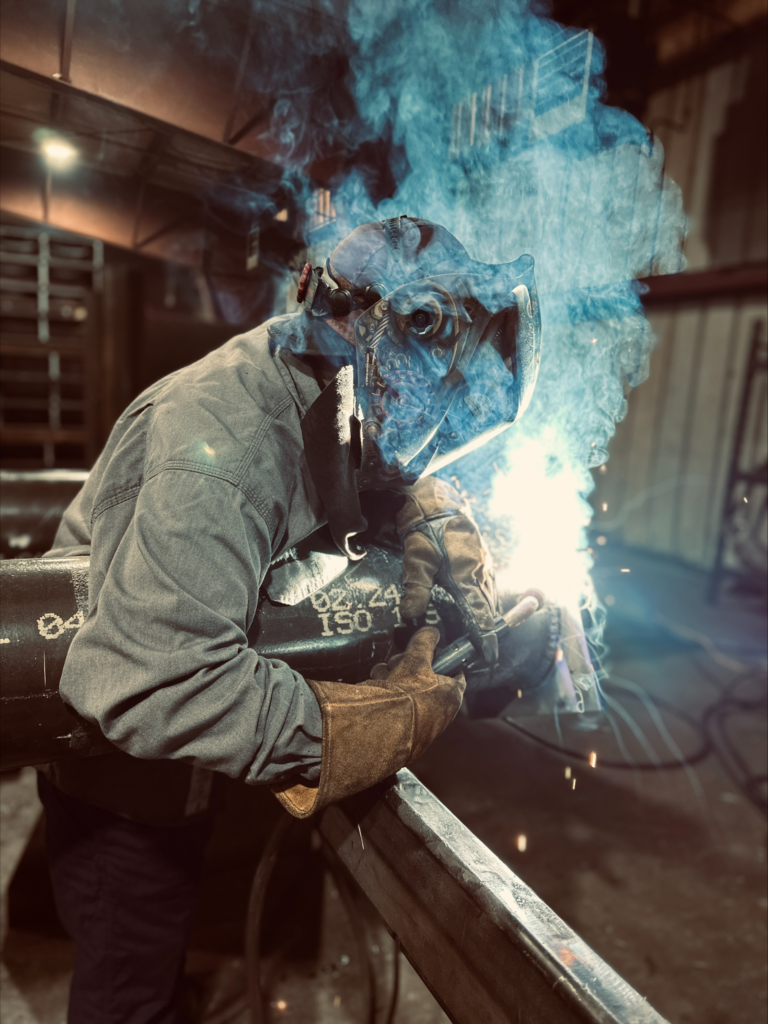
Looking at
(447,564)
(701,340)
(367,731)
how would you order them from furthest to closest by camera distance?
(701,340) < (447,564) < (367,731)

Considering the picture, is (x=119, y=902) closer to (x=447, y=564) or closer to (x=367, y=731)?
(x=367, y=731)

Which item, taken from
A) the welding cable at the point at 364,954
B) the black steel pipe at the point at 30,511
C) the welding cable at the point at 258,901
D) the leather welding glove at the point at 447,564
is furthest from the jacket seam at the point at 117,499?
the black steel pipe at the point at 30,511

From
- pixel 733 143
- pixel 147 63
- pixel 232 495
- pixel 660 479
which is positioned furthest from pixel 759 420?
pixel 232 495

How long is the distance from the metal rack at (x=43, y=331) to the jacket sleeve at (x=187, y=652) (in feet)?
17.3

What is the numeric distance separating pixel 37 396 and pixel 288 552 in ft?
19.3

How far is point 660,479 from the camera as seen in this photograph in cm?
769

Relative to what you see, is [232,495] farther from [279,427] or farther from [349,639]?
[349,639]

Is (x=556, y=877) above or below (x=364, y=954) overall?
below

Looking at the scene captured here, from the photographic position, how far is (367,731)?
1046mm

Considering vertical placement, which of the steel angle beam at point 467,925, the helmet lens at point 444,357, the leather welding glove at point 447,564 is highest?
the helmet lens at point 444,357

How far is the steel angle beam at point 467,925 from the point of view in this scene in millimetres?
721

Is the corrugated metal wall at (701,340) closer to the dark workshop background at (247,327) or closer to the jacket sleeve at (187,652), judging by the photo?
the dark workshop background at (247,327)

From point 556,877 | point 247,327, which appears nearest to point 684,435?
point 247,327

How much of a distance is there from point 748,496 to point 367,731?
6630 millimetres
